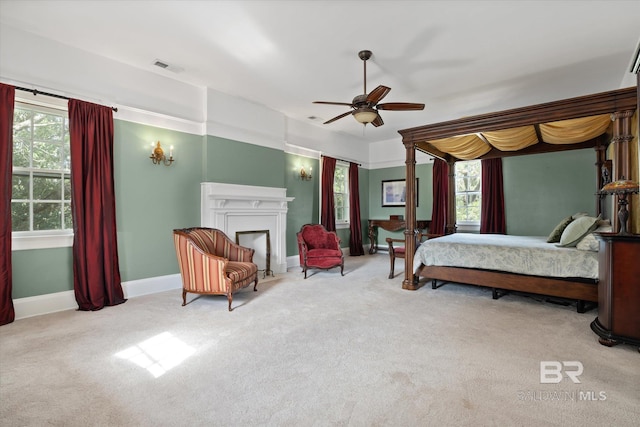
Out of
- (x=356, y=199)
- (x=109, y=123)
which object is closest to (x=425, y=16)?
(x=109, y=123)

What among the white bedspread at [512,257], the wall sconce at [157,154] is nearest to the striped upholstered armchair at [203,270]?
the wall sconce at [157,154]

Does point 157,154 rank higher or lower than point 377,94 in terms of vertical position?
lower

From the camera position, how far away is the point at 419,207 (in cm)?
758

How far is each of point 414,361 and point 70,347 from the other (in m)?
2.82

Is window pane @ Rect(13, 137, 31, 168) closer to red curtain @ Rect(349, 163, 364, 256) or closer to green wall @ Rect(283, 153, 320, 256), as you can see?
green wall @ Rect(283, 153, 320, 256)

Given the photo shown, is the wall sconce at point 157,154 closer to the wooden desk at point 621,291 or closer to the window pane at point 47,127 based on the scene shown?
the window pane at point 47,127

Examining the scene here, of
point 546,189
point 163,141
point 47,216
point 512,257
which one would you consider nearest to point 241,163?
point 163,141

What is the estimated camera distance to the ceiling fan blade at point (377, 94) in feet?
10.4

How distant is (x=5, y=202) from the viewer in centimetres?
301

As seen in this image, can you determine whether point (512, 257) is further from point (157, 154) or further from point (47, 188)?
point (47, 188)

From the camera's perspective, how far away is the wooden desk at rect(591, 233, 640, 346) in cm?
239

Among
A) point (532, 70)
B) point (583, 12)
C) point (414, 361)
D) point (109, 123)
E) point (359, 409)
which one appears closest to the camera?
point (359, 409)

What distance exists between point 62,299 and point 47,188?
1300mm

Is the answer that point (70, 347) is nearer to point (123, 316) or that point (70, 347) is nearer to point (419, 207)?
point (123, 316)
